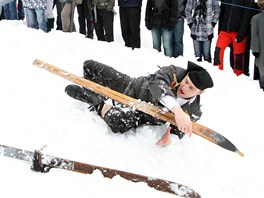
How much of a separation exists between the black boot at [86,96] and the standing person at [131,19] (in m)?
2.71

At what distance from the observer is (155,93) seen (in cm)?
364

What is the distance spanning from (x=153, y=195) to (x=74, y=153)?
969 millimetres

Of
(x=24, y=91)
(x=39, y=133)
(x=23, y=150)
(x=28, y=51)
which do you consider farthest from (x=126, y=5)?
(x=23, y=150)

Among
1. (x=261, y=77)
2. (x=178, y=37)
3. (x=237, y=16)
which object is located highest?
(x=237, y=16)

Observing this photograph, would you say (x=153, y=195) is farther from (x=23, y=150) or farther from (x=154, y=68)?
(x=154, y=68)

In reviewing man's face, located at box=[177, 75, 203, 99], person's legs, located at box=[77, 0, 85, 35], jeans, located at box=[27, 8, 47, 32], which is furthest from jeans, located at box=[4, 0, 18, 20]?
man's face, located at box=[177, 75, 203, 99]

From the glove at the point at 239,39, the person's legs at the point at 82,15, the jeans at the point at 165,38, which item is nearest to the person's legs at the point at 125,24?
the jeans at the point at 165,38

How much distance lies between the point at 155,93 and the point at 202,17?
318cm

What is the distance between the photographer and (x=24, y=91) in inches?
186

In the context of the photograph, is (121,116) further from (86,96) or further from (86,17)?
(86,17)

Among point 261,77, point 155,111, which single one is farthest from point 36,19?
point 155,111

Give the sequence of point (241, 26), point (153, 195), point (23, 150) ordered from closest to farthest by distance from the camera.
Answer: point (153, 195) < point (23, 150) < point (241, 26)

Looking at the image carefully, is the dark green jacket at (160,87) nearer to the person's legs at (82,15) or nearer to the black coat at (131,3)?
the black coat at (131,3)

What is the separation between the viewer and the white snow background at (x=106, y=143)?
304 cm
